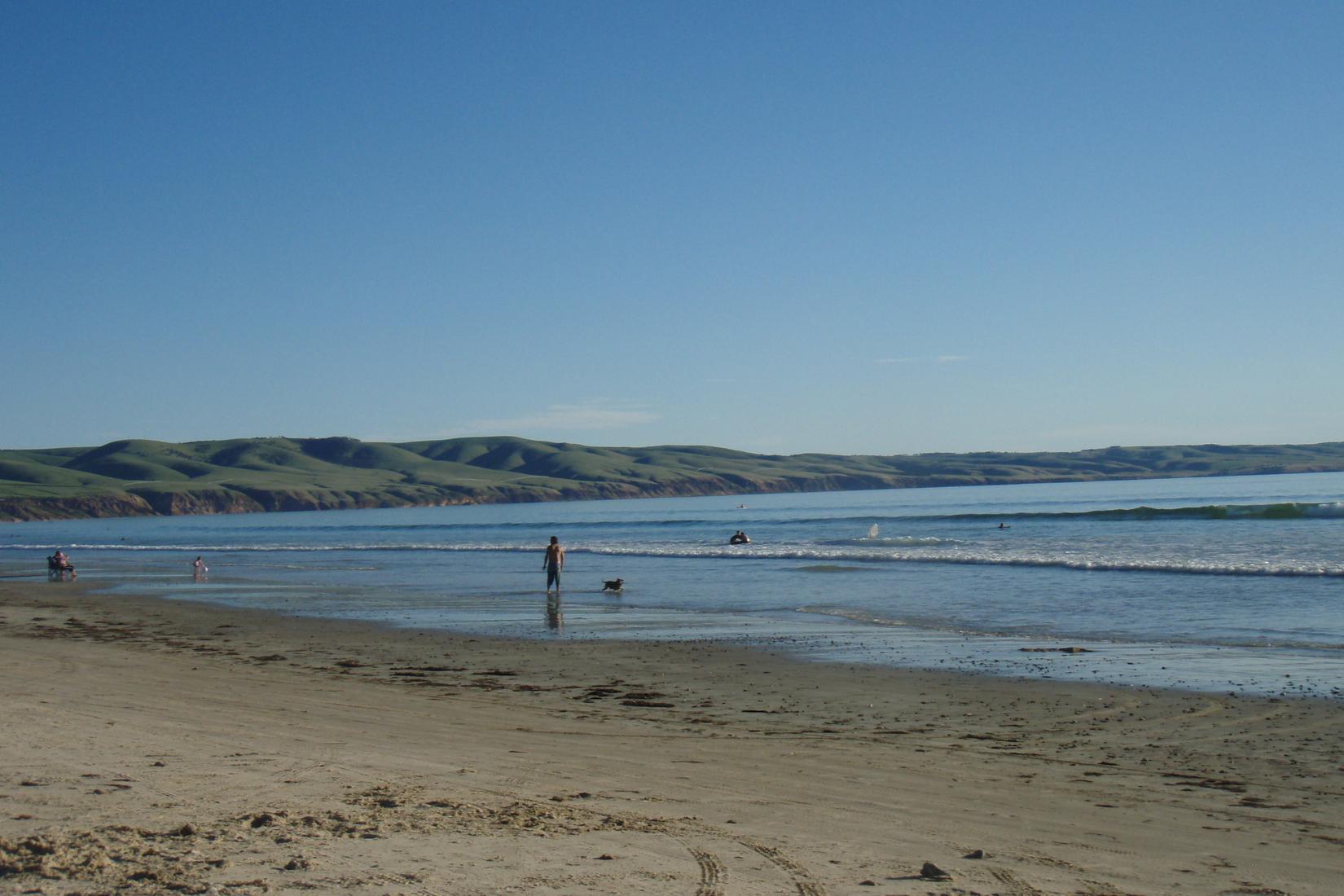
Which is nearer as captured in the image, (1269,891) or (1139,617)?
(1269,891)

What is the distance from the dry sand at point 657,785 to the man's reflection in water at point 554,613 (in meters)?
7.10

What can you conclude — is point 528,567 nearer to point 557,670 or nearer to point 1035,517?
point 557,670

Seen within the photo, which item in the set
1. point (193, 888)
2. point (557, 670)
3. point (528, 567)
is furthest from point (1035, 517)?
point (193, 888)

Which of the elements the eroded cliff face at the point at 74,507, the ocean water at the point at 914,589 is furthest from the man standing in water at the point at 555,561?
the eroded cliff face at the point at 74,507

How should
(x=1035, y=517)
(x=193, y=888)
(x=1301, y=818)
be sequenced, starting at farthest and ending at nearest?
1. (x=1035, y=517)
2. (x=1301, y=818)
3. (x=193, y=888)

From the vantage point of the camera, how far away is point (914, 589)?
29125 millimetres

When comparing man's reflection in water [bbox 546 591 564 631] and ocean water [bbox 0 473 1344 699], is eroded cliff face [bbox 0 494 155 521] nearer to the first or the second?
ocean water [bbox 0 473 1344 699]

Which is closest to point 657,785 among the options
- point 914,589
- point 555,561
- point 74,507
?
point 914,589

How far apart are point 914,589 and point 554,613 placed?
10371 mm

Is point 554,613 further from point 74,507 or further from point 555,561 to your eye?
point 74,507

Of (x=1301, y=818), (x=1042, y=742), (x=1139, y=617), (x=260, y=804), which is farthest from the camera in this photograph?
(x=1139, y=617)

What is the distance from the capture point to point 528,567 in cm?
4288

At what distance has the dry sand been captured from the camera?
19.2ft

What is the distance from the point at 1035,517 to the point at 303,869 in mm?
75904
